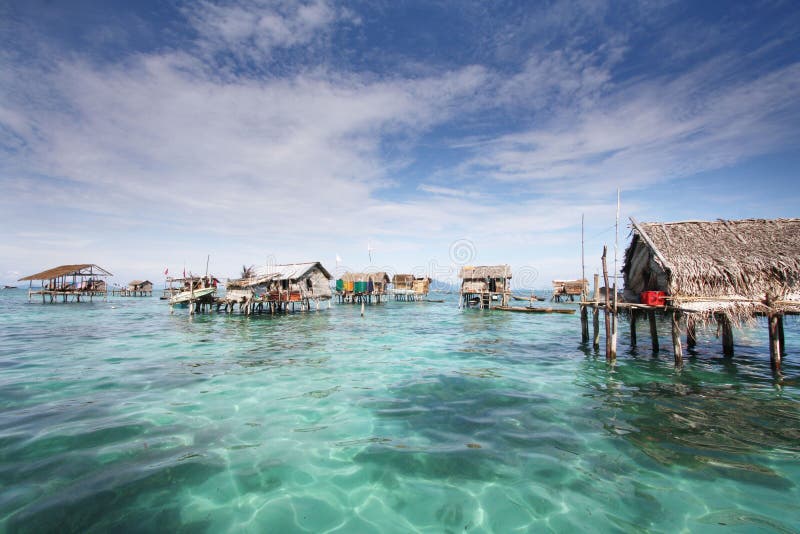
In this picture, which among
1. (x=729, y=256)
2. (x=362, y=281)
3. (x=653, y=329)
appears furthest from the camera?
(x=362, y=281)

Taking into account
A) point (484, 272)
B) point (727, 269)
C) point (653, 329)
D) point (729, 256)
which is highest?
point (484, 272)

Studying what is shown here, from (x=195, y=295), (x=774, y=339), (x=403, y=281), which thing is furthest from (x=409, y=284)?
(x=774, y=339)

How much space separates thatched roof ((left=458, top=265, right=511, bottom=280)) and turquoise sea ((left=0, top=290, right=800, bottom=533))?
28757 mm

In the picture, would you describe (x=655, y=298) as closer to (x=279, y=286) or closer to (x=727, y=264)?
(x=727, y=264)

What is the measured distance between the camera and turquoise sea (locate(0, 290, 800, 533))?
5027 millimetres

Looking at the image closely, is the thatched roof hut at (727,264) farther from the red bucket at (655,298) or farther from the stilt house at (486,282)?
the stilt house at (486,282)

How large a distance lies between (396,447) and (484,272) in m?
38.2

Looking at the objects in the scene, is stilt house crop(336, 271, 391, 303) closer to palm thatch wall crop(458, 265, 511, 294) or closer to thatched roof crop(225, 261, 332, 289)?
thatched roof crop(225, 261, 332, 289)

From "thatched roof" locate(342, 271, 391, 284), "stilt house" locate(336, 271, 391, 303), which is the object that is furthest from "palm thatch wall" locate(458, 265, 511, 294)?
"stilt house" locate(336, 271, 391, 303)

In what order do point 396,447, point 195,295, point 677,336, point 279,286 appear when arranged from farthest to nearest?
point 279,286, point 195,295, point 677,336, point 396,447

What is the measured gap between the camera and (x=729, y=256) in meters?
13.3

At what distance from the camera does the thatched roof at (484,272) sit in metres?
42.4

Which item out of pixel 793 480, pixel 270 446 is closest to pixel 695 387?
pixel 793 480

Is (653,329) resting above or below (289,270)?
below
